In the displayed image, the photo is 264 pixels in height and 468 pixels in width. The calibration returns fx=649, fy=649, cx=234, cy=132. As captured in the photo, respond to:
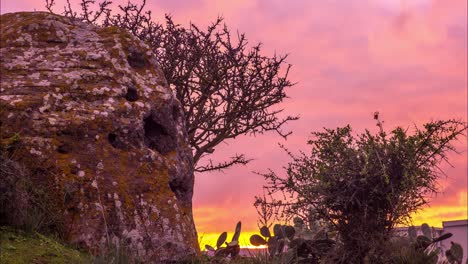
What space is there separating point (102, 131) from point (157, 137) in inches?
39.5

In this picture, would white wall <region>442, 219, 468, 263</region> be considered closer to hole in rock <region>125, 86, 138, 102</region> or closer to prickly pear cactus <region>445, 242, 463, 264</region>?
prickly pear cactus <region>445, 242, 463, 264</region>

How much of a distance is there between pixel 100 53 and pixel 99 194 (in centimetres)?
234

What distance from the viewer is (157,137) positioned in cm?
903

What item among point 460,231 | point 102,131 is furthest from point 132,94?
point 460,231

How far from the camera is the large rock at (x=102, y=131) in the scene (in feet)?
25.7

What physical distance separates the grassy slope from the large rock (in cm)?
43

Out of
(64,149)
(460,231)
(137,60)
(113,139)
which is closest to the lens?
(64,149)

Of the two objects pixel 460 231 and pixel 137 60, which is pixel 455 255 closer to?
pixel 137 60

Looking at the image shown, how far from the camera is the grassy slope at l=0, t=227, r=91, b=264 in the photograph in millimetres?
6684

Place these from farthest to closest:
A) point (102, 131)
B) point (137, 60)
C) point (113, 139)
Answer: point (137, 60), point (113, 139), point (102, 131)

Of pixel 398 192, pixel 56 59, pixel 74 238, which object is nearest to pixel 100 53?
pixel 56 59

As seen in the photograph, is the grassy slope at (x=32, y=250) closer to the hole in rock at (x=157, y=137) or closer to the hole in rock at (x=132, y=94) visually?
the hole in rock at (x=157, y=137)

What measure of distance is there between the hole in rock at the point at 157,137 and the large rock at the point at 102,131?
0.01m

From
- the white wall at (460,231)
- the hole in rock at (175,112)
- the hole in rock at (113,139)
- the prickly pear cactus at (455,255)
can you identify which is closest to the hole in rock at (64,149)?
the hole in rock at (113,139)
